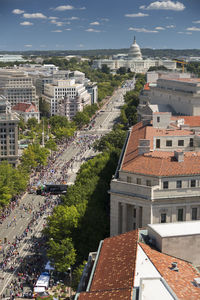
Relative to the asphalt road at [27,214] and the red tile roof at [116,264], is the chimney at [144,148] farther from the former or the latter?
the asphalt road at [27,214]

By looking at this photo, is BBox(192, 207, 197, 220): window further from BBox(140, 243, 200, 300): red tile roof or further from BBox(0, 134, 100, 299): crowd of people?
BBox(0, 134, 100, 299): crowd of people

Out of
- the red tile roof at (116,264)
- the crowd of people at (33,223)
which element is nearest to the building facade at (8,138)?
the crowd of people at (33,223)

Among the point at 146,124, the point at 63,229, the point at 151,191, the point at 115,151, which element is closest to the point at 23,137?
the point at 115,151

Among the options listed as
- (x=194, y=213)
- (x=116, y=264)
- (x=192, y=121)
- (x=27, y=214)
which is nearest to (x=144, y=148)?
(x=194, y=213)

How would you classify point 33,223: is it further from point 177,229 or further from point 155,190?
point 177,229

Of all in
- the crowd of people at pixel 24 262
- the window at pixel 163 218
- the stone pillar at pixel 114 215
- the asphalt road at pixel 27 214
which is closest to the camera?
the window at pixel 163 218

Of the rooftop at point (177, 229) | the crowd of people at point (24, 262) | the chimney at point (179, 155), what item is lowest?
the crowd of people at point (24, 262)

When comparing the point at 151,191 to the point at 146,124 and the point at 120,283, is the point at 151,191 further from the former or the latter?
the point at 146,124

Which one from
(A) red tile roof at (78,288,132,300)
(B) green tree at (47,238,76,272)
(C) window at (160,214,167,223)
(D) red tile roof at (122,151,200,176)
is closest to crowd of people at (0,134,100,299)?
(B) green tree at (47,238,76,272)
